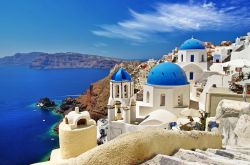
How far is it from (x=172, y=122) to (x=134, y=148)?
11345mm

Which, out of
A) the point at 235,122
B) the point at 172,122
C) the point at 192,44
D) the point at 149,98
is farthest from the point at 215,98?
the point at 192,44

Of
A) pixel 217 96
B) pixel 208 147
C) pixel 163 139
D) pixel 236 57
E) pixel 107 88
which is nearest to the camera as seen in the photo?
pixel 163 139

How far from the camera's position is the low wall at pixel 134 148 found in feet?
10.8

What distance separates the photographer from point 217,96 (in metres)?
13.4

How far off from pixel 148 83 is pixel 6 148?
92.4 ft

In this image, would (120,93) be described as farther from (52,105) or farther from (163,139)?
(52,105)

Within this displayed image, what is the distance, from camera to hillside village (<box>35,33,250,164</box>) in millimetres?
3598

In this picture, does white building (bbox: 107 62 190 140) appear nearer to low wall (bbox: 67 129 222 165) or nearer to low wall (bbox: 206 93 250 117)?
low wall (bbox: 206 93 250 117)

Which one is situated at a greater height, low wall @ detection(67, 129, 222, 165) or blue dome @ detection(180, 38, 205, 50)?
blue dome @ detection(180, 38, 205, 50)

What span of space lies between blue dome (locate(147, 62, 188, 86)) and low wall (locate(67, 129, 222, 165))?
1276cm

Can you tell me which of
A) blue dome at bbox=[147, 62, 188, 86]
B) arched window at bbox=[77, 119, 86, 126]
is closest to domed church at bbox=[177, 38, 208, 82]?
blue dome at bbox=[147, 62, 188, 86]

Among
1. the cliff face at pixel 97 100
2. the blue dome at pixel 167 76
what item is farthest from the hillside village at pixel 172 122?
the cliff face at pixel 97 100

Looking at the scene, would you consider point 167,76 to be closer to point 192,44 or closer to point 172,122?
point 172,122

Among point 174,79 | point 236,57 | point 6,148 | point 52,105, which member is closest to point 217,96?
point 174,79
